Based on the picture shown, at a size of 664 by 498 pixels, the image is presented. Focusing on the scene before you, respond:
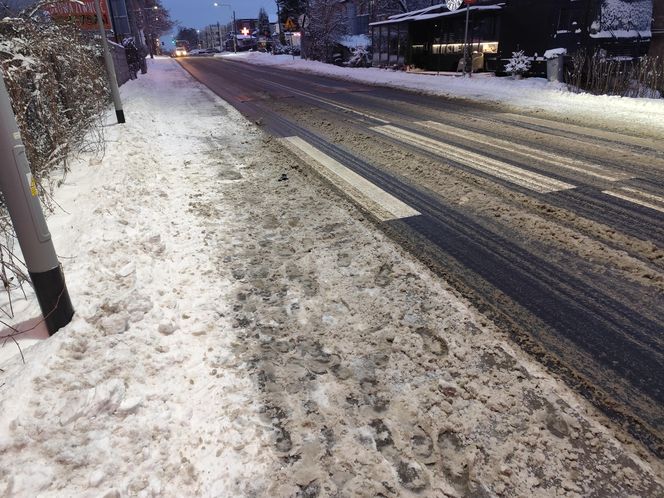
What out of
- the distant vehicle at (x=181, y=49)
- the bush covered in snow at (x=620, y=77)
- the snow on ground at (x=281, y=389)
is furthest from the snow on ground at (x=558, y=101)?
the distant vehicle at (x=181, y=49)

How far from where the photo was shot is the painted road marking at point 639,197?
4531mm

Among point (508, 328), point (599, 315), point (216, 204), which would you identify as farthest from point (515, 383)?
point (216, 204)

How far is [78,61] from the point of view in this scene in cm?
796

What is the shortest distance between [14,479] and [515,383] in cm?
245

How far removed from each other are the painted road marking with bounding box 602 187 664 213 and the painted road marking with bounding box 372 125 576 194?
48 centimetres

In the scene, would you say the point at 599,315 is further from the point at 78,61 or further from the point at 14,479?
the point at 78,61

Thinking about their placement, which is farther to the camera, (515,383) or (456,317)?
(456,317)

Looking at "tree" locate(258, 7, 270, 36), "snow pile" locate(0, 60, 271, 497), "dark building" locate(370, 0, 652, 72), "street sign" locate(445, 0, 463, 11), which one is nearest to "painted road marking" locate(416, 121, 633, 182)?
"snow pile" locate(0, 60, 271, 497)

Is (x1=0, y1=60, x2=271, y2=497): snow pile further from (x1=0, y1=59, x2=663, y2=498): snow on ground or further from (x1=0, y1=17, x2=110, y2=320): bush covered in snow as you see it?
(x1=0, y1=17, x2=110, y2=320): bush covered in snow

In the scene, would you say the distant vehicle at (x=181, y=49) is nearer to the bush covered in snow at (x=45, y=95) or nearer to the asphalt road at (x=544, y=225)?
the bush covered in snow at (x=45, y=95)

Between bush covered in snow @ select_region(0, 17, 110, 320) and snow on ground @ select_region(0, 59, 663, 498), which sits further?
bush covered in snow @ select_region(0, 17, 110, 320)

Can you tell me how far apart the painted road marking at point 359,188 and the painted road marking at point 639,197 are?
93.4 inches

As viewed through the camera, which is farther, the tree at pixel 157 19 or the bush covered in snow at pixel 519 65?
the tree at pixel 157 19

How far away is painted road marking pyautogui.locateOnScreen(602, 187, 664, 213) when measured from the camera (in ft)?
14.9
